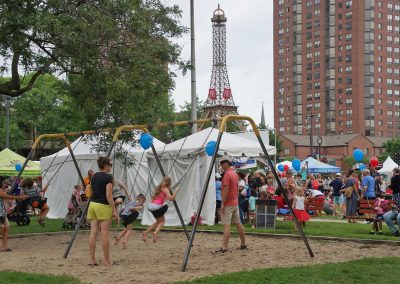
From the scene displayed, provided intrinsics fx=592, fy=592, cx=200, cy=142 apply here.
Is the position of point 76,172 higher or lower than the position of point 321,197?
higher

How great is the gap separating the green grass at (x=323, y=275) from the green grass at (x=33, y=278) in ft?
6.11

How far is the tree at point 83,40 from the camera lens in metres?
12.1

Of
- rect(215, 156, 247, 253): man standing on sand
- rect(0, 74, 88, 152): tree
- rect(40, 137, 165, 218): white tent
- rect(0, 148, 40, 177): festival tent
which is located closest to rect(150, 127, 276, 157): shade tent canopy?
rect(40, 137, 165, 218): white tent

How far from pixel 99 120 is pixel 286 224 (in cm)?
690

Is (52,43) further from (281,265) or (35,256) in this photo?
(281,265)

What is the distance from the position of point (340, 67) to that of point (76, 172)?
112 metres

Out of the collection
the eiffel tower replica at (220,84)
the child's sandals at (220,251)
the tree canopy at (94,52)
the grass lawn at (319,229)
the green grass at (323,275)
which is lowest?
the grass lawn at (319,229)

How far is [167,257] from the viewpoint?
11.5 metres

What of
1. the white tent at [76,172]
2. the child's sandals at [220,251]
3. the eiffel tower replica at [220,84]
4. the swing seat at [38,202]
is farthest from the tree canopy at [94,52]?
the eiffel tower replica at [220,84]

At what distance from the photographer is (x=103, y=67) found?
1323 centimetres

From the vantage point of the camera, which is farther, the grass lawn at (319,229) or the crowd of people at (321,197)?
the crowd of people at (321,197)

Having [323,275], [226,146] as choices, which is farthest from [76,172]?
[323,275]

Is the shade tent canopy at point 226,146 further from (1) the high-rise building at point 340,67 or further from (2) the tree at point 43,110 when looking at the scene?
(1) the high-rise building at point 340,67

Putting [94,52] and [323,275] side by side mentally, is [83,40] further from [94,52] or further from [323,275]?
[323,275]
